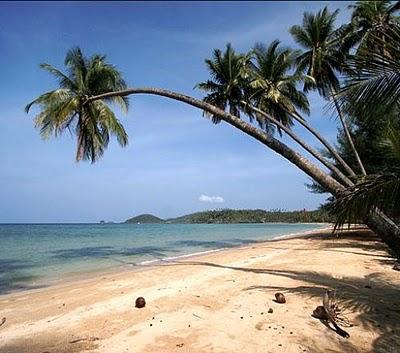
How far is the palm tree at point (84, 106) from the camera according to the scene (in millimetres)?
13453

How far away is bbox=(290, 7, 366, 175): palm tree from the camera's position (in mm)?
19359

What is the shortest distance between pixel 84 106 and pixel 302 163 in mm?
7934

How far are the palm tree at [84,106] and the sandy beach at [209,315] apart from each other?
5.66 meters

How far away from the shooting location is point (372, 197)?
6.09 meters

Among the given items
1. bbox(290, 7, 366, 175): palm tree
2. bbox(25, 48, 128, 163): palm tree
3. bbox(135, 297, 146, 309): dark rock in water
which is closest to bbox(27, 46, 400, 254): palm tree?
bbox(25, 48, 128, 163): palm tree

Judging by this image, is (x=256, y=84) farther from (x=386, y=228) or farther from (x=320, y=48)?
(x=386, y=228)

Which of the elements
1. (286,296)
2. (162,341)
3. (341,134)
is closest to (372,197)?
(286,296)

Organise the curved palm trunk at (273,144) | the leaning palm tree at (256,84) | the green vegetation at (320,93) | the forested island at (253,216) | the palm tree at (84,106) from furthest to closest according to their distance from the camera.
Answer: the forested island at (253,216) → the leaning palm tree at (256,84) → the palm tree at (84,106) → the curved palm trunk at (273,144) → the green vegetation at (320,93)

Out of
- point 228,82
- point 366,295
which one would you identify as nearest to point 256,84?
point 228,82

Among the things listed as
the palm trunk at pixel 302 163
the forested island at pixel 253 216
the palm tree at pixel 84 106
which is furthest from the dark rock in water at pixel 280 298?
the forested island at pixel 253 216

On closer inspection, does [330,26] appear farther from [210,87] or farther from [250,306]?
[250,306]

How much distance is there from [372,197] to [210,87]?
12893mm

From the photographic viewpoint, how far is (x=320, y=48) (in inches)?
770

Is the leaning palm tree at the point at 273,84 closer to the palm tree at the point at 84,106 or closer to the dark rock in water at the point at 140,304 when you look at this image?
the palm tree at the point at 84,106
